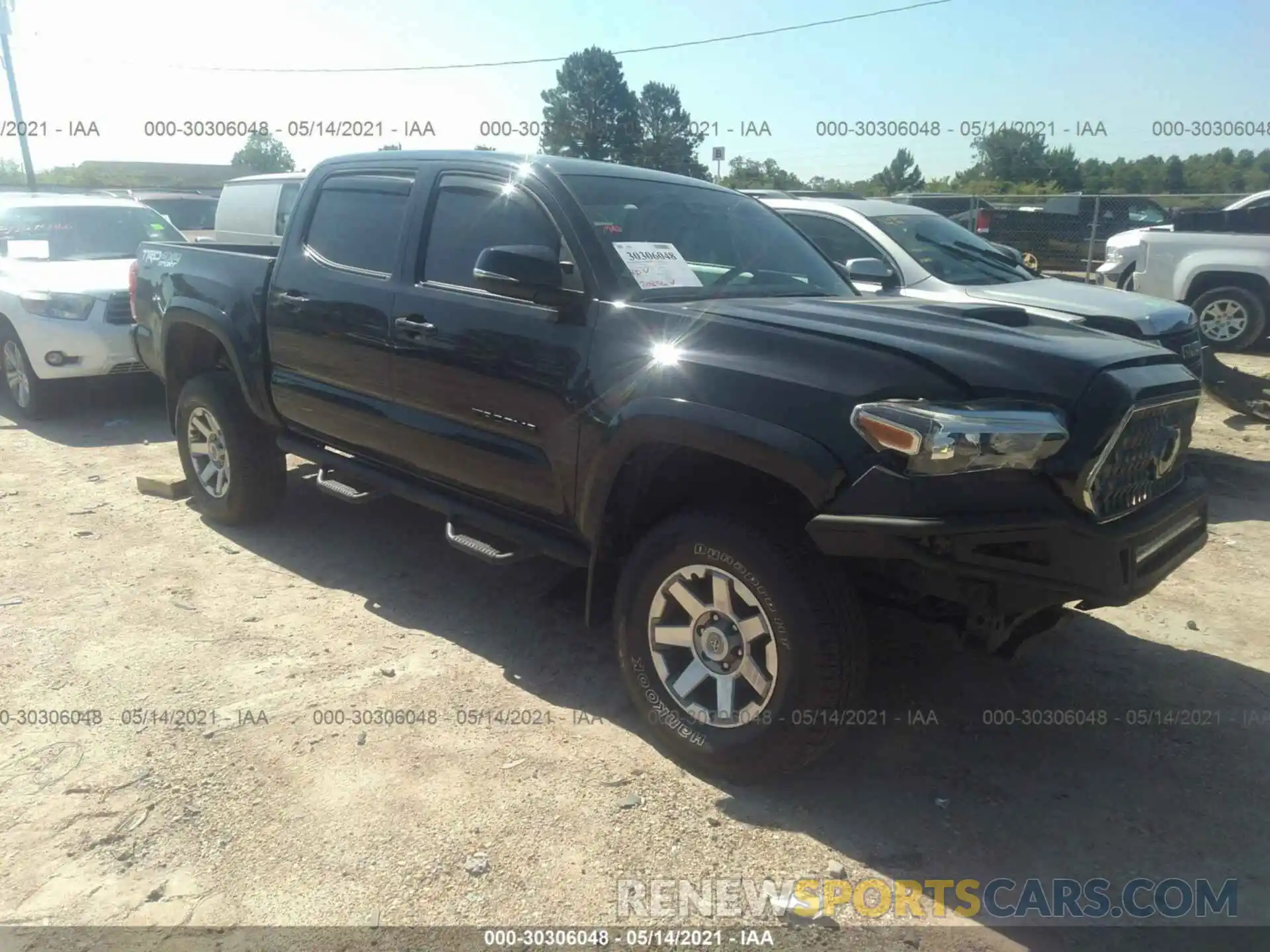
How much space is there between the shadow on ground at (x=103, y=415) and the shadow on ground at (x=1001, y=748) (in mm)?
3870

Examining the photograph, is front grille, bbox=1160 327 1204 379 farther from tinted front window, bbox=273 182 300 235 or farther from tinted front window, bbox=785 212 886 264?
tinted front window, bbox=273 182 300 235

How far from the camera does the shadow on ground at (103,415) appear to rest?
7.73 meters

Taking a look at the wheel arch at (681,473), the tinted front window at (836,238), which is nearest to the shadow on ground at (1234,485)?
the tinted front window at (836,238)

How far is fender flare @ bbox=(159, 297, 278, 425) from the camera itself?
4.96 m

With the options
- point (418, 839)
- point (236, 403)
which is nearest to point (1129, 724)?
point (418, 839)

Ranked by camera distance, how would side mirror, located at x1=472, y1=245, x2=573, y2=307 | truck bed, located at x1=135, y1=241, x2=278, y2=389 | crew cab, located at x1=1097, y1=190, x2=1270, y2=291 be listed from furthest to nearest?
crew cab, located at x1=1097, y1=190, x2=1270, y2=291, truck bed, located at x1=135, y1=241, x2=278, y2=389, side mirror, located at x1=472, y1=245, x2=573, y2=307

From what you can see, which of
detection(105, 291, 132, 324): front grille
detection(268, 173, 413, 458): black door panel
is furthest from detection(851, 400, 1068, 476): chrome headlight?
detection(105, 291, 132, 324): front grille

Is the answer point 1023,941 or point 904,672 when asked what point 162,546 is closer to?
point 904,672

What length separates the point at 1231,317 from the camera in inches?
432

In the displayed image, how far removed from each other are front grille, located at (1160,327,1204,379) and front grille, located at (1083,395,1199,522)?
11.5 feet

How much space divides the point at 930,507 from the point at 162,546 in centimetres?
427

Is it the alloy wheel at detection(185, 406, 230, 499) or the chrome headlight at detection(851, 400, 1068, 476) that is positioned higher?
the chrome headlight at detection(851, 400, 1068, 476)

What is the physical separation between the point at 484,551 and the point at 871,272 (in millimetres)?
2580

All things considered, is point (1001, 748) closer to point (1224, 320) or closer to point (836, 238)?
point (836, 238)
